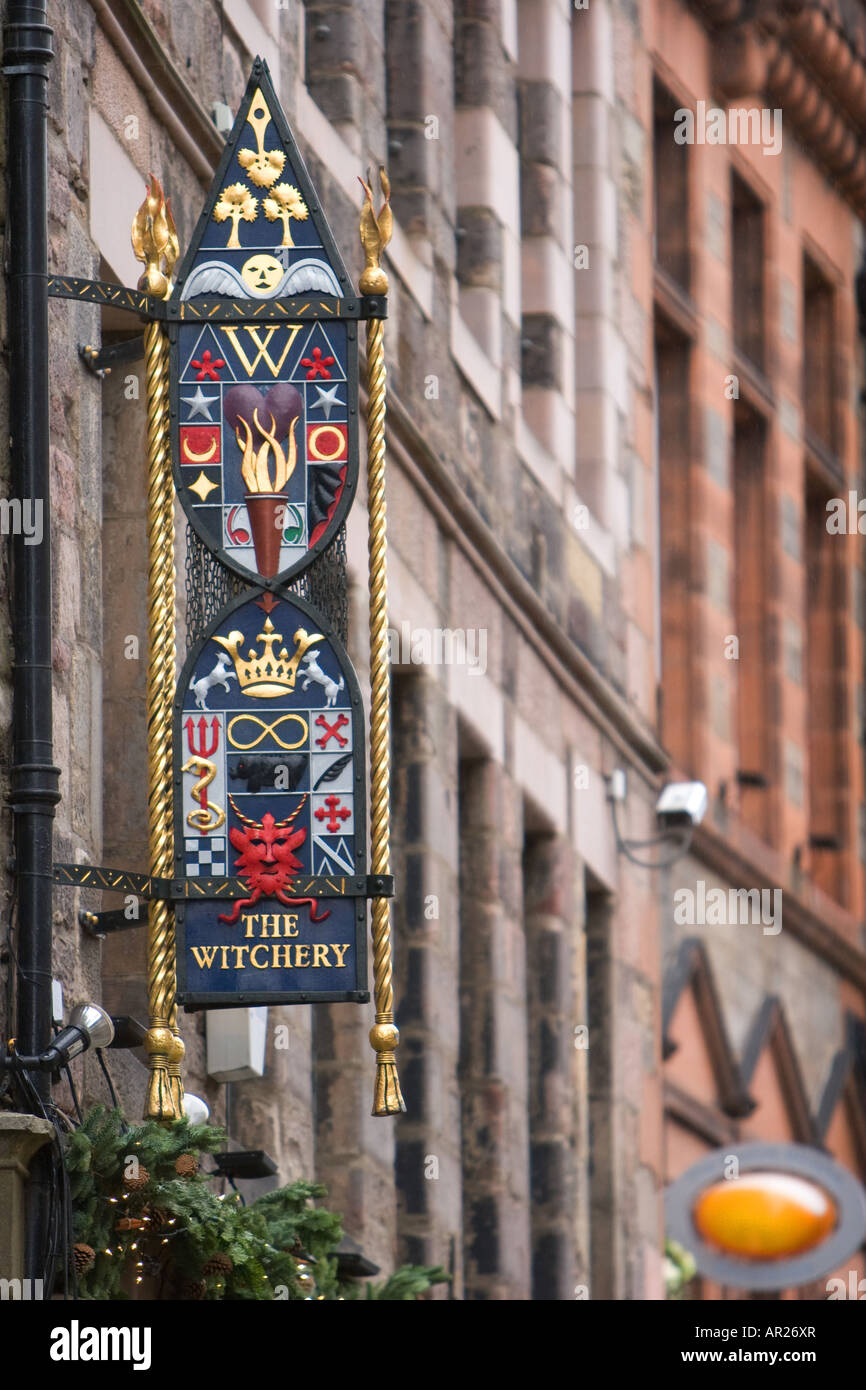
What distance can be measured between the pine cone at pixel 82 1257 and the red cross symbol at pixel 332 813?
1367mm

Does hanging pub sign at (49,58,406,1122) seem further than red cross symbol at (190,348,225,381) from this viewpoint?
No

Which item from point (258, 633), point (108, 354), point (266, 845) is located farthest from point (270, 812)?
point (108, 354)

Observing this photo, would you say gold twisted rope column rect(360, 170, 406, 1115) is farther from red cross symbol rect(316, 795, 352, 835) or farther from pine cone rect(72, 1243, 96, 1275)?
pine cone rect(72, 1243, 96, 1275)

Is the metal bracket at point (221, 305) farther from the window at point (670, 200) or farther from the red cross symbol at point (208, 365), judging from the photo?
the window at point (670, 200)

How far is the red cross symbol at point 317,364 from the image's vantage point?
38.1ft

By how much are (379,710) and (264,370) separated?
1.05m

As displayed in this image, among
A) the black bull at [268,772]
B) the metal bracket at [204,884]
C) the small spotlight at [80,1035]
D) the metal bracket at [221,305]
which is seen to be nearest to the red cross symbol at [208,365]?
the metal bracket at [221,305]

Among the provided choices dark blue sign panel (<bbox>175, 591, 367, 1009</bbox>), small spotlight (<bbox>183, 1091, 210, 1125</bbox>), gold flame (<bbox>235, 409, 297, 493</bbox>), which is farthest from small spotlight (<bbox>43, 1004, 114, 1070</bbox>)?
gold flame (<bbox>235, 409, 297, 493</bbox>)

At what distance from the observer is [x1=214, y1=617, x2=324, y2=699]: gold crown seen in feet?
37.3

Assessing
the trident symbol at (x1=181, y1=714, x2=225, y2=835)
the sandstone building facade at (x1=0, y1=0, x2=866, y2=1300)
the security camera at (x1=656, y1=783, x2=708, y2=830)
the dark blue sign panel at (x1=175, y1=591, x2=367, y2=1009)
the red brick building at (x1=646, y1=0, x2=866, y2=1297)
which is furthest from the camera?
the red brick building at (x1=646, y1=0, x2=866, y2=1297)

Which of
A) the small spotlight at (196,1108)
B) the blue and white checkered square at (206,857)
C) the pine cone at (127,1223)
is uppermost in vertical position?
the blue and white checkered square at (206,857)

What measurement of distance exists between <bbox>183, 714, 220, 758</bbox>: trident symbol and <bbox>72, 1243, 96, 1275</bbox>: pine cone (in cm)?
143

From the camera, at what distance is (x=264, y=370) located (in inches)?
456

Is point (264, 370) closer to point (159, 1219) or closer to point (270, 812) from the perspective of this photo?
point (270, 812)
